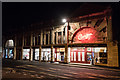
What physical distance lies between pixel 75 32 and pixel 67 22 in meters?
2.85

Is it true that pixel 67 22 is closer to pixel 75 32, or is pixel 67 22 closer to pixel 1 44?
pixel 75 32

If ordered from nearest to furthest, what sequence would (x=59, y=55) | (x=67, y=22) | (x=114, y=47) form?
(x=114, y=47)
(x=67, y=22)
(x=59, y=55)

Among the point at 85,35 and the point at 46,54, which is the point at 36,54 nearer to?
the point at 46,54

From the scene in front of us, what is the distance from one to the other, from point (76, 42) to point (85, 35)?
2.41 meters

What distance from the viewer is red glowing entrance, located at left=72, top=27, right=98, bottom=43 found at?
20.4 meters

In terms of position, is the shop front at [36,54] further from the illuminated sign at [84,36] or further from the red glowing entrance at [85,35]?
the illuminated sign at [84,36]

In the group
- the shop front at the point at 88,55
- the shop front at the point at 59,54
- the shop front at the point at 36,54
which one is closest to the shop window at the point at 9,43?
the shop front at the point at 36,54

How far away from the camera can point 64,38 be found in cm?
2412

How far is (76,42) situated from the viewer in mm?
22500

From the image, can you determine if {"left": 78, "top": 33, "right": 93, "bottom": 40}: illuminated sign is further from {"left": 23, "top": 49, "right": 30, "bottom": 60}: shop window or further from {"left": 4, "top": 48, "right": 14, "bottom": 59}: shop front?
{"left": 4, "top": 48, "right": 14, "bottom": 59}: shop front

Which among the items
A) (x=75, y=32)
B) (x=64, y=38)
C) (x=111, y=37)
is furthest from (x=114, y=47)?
(x=64, y=38)

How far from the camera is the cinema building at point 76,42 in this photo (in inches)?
734

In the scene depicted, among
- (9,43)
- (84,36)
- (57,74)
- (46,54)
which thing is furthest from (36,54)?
(57,74)

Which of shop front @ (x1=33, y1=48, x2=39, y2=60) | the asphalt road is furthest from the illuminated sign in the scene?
shop front @ (x1=33, y1=48, x2=39, y2=60)
